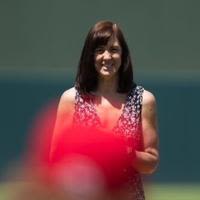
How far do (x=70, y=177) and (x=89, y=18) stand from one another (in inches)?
281

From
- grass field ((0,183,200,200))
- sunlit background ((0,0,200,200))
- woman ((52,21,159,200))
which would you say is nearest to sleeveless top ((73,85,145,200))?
woman ((52,21,159,200))

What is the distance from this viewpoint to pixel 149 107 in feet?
8.07

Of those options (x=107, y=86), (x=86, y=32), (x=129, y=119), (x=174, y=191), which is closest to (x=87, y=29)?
(x=86, y=32)

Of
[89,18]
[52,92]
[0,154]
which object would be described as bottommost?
[0,154]

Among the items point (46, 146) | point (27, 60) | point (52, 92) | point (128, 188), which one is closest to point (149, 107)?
point (128, 188)

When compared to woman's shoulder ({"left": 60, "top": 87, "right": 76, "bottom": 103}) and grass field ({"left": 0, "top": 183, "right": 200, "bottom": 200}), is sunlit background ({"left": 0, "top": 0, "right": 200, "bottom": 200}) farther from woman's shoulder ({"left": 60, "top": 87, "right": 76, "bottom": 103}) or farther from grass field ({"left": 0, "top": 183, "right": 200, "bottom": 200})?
woman's shoulder ({"left": 60, "top": 87, "right": 76, "bottom": 103})

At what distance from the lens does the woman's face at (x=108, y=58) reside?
240 cm

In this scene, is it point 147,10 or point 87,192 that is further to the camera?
point 147,10

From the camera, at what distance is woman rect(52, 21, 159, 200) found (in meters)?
2.35

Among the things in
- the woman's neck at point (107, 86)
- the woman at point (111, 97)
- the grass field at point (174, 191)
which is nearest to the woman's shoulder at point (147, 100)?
the woman at point (111, 97)

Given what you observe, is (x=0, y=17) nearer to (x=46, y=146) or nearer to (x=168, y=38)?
(x=168, y=38)

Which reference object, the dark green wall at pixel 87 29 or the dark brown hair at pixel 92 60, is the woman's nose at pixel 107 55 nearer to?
the dark brown hair at pixel 92 60

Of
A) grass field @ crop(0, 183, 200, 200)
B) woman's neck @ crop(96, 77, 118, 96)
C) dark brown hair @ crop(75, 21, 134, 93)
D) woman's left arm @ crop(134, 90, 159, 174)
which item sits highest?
dark brown hair @ crop(75, 21, 134, 93)

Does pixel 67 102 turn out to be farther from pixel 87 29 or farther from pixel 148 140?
pixel 87 29
